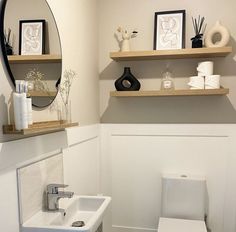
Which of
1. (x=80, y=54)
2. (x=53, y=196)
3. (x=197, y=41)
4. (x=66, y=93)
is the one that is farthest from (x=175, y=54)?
(x=53, y=196)

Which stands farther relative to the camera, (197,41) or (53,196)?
(197,41)

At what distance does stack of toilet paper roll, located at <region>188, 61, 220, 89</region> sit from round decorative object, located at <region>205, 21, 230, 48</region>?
16 centimetres

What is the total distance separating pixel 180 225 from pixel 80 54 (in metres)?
1.57

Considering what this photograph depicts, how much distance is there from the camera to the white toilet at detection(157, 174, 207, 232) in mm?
2180

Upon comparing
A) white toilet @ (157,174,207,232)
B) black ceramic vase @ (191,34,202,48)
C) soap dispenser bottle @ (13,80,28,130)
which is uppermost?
black ceramic vase @ (191,34,202,48)

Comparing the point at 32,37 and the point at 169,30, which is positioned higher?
the point at 169,30

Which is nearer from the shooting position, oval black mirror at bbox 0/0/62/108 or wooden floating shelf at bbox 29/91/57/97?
oval black mirror at bbox 0/0/62/108

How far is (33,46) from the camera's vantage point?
4.27ft

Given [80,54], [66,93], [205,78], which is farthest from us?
[205,78]

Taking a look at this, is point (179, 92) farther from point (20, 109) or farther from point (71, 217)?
point (20, 109)

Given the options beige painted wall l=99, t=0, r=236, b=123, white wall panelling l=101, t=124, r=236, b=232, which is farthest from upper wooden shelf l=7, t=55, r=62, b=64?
white wall panelling l=101, t=124, r=236, b=232

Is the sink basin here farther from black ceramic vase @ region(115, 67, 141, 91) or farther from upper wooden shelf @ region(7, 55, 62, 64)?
black ceramic vase @ region(115, 67, 141, 91)

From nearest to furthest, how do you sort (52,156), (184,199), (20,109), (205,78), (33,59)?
(20,109) → (33,59) → (52,156) → (205,78) → (184,199)

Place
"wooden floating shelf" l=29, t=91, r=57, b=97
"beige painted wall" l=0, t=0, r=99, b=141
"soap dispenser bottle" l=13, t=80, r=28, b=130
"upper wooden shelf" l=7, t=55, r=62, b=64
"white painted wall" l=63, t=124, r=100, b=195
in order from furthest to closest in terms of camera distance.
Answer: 1. "white painted wall" l=63, t=124, r=100, b=195
2. "beige painted wall" l=0, t=0, r=99, b=141
3. "wooden floating shelf" l=29, t=91, r=57, b=97
4. "upper wooden shelf" l=7, t=55, r=62, b=64
5. "soap dispenser bottle" l=13, t=80, r=28, b=130
